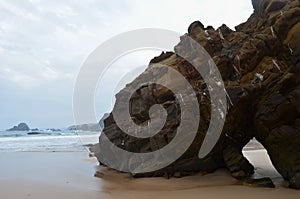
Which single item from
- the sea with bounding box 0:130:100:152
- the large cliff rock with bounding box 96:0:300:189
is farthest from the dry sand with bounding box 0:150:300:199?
the sea with bounding box 0:130:100:152

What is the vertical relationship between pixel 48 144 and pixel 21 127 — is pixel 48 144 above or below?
below

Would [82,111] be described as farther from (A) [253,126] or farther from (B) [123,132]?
(A) [253,126]

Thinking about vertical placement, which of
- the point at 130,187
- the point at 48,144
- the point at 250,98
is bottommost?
the point at 130,187

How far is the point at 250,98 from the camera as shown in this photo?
26.0ft

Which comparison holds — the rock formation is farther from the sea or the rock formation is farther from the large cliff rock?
the large cliff rock

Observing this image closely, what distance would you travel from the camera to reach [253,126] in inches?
327

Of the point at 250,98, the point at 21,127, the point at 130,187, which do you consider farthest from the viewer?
the point at 21,127

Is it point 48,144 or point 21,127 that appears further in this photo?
point 21,127

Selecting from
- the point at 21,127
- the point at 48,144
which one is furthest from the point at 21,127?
the point at 48,144

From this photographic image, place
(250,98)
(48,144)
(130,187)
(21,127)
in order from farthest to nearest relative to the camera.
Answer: (21,127) → (48,144) → (250,98) → (130,187)

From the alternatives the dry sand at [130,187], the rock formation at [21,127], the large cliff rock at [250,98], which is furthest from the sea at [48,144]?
the rock formation at [21,127]

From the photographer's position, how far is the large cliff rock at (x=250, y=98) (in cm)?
719

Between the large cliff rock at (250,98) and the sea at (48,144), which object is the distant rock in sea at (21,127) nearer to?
the sea at (48,144)

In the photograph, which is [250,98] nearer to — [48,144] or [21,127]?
[48,144]
